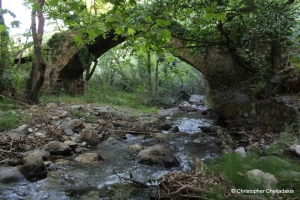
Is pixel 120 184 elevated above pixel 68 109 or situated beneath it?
situated beneath

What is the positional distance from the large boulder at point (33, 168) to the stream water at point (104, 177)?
104 mm

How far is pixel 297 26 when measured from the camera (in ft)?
12.1

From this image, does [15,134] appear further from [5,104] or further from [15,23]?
[15,23]

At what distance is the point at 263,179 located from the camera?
2469 mm

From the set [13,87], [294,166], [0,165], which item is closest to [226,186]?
[294,166]

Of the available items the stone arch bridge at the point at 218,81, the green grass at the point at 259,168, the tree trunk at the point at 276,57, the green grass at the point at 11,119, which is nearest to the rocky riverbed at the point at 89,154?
the green grass at the point at 11,119

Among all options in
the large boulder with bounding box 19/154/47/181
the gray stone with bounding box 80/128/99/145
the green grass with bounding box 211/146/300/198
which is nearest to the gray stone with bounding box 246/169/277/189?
the green grass with bounding box 211/146/300/198

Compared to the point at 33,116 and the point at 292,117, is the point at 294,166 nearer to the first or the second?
the point at 292,117

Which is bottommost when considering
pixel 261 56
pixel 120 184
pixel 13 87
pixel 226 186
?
pixel 120 184

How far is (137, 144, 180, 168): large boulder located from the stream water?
0.11m

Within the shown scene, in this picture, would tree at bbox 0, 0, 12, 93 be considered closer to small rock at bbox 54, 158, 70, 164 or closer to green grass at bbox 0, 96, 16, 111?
green grass at bbox 0, 96, 16, 111

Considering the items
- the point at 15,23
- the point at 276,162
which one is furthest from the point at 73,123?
the point at 276,162

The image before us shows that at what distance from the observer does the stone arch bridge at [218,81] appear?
5.48 meters

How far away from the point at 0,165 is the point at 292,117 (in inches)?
201
